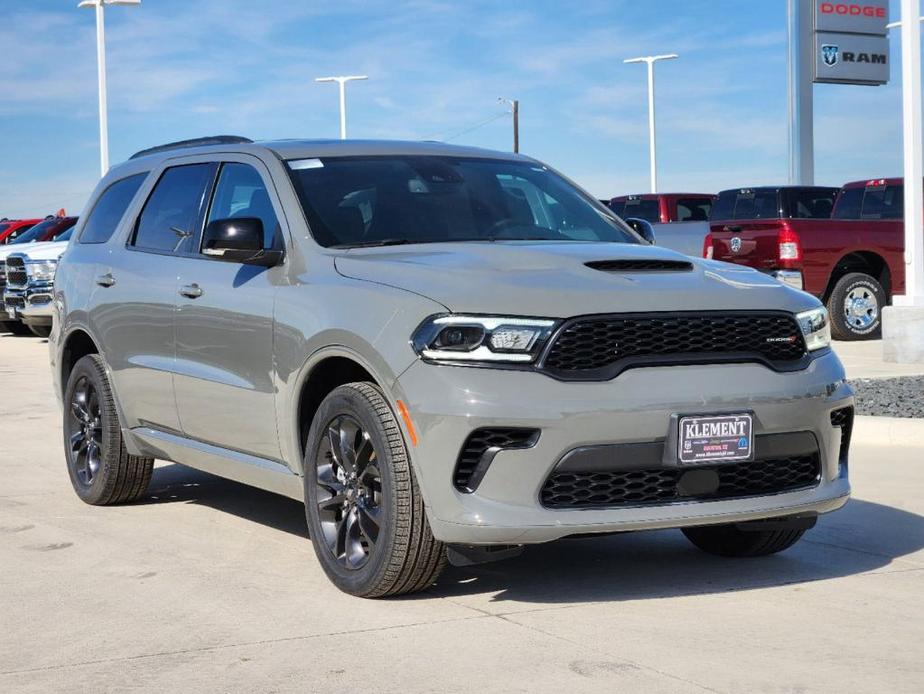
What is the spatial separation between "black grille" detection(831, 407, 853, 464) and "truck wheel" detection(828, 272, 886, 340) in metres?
13.1

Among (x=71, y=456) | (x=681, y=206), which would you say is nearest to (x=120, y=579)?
(x=71, y=456)

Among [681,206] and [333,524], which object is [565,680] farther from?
[681,206]

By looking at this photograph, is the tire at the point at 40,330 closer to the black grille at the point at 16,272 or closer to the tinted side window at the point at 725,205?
the black grille at the point at 16,272

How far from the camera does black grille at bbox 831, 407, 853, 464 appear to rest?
5.64m

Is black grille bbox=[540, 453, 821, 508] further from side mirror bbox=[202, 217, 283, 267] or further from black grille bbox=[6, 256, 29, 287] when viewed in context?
black grille bbox=[6, 256, 29, 287]

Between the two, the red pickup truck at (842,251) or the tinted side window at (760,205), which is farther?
the tinted side window at (760,205)

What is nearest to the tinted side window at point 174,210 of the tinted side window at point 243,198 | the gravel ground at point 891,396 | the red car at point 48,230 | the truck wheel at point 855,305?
the tinted side window at point 243,198

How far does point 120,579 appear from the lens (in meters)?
6.06

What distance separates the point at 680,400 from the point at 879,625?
3.27 feet

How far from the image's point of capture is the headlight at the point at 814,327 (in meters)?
5.60

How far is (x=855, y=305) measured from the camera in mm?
18703

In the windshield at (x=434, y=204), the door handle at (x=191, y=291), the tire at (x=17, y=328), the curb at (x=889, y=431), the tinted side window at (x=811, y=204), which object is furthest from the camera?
the tire at (x=17, y=328)

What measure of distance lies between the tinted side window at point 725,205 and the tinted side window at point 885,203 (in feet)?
5.92

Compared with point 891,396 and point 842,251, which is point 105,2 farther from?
point 891,396
